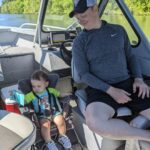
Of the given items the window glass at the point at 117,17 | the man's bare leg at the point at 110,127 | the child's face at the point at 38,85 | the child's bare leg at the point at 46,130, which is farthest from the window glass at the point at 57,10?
the man's bare leg at the point at 110,127

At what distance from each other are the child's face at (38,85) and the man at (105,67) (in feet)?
1.31

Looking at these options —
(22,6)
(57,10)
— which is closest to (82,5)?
(57,10)

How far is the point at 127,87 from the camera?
8.73ft

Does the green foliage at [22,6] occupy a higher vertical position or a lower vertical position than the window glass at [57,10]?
lower

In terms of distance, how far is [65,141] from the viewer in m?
2.83

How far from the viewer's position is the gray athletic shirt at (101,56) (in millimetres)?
2654

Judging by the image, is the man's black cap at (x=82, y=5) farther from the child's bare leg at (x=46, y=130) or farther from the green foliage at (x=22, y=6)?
the green foliage at (x=22, y=6)

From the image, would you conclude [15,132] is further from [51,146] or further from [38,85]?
[38,85]

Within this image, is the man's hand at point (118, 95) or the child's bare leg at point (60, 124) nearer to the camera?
the man's hand at point (118, 95)

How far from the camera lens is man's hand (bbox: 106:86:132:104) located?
2486mm

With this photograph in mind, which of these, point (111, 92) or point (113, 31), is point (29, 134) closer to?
point (111, 92)

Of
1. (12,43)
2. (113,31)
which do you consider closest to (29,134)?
(113,31)

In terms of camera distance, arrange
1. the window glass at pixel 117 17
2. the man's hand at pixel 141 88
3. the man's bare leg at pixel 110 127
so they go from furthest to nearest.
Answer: the window glass at pixel 117 17, the man's hand at pixel 141 88, the man's bare leg at pixel 110 127

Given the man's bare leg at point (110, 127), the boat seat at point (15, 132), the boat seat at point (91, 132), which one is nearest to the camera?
the boat seat at point (15, 132)
